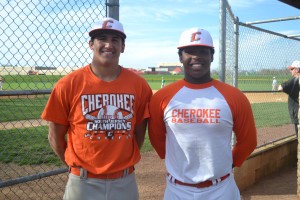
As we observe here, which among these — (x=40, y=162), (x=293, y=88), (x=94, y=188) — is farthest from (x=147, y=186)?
(x=293, y=88)

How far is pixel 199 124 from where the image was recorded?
2406 mm

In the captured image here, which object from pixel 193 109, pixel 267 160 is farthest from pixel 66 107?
pixel 267 160

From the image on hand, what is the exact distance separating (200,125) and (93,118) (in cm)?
77

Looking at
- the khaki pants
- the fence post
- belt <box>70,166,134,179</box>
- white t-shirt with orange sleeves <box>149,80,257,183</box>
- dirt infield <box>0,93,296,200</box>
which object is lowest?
dirt infield <box>0,93,296,200</box>

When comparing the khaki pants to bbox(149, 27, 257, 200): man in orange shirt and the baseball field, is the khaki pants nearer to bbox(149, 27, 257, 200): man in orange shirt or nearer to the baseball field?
bbox(149, 27, 257, 200): man in orange shirt

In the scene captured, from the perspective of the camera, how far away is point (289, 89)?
690cm

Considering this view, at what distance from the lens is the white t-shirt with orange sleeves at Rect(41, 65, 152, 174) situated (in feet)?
7.95

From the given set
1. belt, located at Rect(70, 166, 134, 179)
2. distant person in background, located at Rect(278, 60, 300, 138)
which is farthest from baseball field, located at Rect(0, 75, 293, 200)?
belt, located at Rect(70, 166, 134, 179)

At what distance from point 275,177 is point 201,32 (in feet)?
15.5

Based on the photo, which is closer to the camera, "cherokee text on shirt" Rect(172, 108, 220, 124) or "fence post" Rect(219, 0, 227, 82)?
"cherokee text on shirt" Rect(172, 108, 220, 124)

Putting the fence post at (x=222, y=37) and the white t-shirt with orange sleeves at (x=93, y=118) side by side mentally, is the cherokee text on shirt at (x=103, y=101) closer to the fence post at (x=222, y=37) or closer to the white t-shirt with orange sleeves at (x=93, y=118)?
the white t-shirt with orange sleeves at (x=93, y=118)

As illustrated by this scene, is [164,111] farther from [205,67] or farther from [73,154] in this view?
[73,154]

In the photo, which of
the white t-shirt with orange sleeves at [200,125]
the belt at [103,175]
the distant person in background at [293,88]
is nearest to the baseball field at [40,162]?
the distant person in background at [293,88]

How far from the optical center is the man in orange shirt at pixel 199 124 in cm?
242
